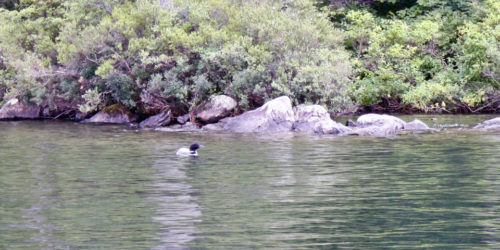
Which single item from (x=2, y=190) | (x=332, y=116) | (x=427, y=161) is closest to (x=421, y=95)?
(x=332, y=116)

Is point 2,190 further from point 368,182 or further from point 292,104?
point 292,104

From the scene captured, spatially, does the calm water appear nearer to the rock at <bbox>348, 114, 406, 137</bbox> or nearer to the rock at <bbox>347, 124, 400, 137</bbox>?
the rock at <bbox>347, 124, 400, 137</bbox>

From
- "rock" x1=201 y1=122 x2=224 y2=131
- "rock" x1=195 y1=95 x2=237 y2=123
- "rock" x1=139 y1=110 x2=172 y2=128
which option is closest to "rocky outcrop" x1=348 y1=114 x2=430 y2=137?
"rock" x1=201 y1=122 x2=224 y2=131

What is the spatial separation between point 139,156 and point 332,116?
13.9m

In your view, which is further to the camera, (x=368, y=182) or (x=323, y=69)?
(x=323, y=69)

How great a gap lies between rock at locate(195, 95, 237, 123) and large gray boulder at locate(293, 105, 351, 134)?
3.14 meters

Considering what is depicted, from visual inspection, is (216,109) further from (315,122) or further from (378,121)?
(378,121)

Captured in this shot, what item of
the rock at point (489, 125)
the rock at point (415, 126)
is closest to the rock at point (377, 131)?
the rock at point (415, 126)

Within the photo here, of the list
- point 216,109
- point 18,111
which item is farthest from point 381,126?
point 18,111

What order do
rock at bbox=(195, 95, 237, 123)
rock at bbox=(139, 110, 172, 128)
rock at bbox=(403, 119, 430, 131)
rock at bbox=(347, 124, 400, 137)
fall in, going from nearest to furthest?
rock at bbox=(347, 124, 400, 137) → rock at bbox=(403, 119, 430, 131) → rock at bbox=(195, 95, 237, 123) → rock at bbox=(139, 110, 172, 128)

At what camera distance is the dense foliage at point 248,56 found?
31297 mm

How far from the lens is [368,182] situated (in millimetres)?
14430

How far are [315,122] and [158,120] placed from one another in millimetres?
8286

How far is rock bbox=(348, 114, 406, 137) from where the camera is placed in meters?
25.1
